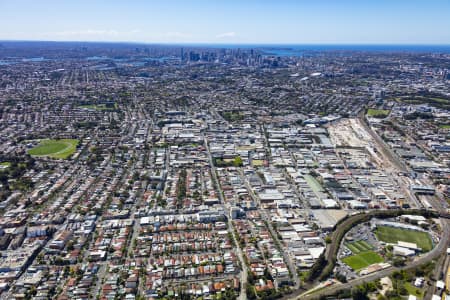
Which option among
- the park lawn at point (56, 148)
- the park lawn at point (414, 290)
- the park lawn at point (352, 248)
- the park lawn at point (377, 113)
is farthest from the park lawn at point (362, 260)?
the park lawn at point (377, 113)

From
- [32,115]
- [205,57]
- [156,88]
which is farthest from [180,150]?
[205,57]

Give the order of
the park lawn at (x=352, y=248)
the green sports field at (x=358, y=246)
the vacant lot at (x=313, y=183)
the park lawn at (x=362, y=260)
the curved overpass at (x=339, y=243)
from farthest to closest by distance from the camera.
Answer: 1. the vacant lot at (x=313, y=183)
2. the green sports field at (x=358, y=246)
3. the park lawn at (x=352, y=248)
4. the park lawn at (x=362, y=260)
5. the curved overpass at (x=339, y=243)

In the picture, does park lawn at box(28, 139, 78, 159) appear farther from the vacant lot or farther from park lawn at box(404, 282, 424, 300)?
park lawn at box(404, 282, 424, 300)

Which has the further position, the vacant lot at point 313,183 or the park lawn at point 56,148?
the park lawn at point 56,148

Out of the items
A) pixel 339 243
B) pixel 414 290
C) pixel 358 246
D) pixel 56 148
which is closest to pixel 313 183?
pixel 339 243

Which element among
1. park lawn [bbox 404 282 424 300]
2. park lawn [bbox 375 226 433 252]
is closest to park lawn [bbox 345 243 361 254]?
park lawn [bbox 375 226 433 252]

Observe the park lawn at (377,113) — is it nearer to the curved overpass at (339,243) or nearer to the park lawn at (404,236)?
the curved overpass at (339,243)
